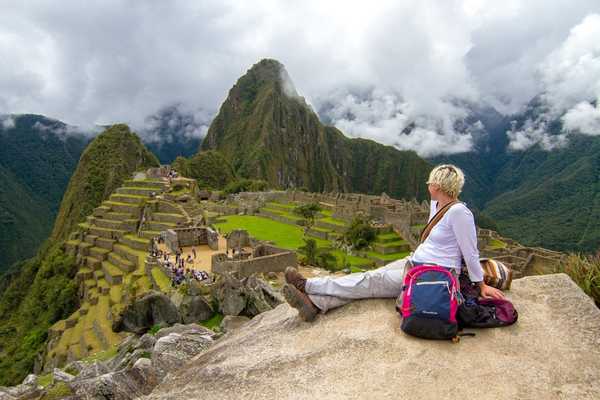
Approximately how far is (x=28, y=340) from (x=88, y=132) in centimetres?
14116

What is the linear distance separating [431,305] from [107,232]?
3190 cm

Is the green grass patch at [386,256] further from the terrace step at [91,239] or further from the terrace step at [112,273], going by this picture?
the terrace step at [91,239]

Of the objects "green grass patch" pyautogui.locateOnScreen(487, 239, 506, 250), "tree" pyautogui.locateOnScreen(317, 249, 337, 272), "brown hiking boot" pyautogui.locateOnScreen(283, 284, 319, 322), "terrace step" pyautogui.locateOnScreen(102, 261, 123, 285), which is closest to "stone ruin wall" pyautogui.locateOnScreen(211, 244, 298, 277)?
"tree" pyautogui.locateOnScreen(317, 249, 337, 272)

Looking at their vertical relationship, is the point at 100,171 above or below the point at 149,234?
above

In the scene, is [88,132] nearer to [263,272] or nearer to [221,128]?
[221,128]

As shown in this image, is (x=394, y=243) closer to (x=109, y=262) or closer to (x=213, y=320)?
(x=109, y=262)

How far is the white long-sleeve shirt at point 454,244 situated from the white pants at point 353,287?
0.47 meters

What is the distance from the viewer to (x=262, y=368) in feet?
13.1

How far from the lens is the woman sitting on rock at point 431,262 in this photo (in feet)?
12.7

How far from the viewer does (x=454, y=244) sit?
397 cm

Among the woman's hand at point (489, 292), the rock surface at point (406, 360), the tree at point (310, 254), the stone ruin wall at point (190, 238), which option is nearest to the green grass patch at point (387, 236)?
the tree at point (310, 254)

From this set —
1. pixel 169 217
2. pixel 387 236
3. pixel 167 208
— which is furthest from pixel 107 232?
pixel 387 236

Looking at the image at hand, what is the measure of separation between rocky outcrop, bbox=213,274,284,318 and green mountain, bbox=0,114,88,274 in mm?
79692

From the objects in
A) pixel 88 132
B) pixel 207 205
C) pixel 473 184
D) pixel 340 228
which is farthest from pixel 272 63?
pixel 340 228
